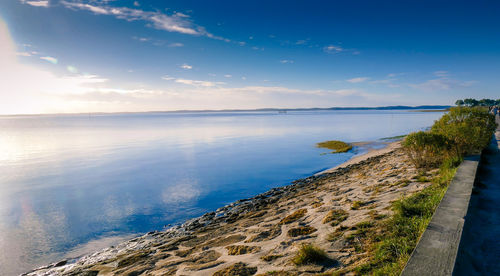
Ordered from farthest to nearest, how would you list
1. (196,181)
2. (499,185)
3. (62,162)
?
(62,162) < (196,181) < (499,185)

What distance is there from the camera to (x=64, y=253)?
32.6ft

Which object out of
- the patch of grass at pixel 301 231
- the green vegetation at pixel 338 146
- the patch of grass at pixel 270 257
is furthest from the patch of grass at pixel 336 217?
the green vegetation at pixel 338 146

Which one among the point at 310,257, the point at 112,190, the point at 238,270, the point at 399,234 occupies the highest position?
the point at 399,234

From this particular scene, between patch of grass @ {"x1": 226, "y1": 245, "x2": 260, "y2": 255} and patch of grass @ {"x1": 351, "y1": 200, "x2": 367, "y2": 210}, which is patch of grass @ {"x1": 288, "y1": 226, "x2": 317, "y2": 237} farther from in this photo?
patch of grass @ {"x1": 351, "y1": 200, "x2": 367, "y2": 210}

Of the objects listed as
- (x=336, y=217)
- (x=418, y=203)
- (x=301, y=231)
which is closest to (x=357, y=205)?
(x=336, y=217)

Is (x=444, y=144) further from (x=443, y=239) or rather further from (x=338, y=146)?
(x=338, y=146)

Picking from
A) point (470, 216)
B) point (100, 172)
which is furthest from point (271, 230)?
point (100, 172)

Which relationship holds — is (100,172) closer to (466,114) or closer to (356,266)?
(356,266)

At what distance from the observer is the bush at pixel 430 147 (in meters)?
9.84

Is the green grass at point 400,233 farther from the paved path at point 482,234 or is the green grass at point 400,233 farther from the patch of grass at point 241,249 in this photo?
the patch of grass at point 241,249

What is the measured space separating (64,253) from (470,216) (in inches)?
506

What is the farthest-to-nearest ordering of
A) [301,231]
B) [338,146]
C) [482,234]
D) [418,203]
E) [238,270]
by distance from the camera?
[338,146]
[301,231]
[418,203]
[238,270]
[482,234]

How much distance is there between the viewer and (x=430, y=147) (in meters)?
9.93

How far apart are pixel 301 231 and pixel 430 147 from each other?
7.01 metres
